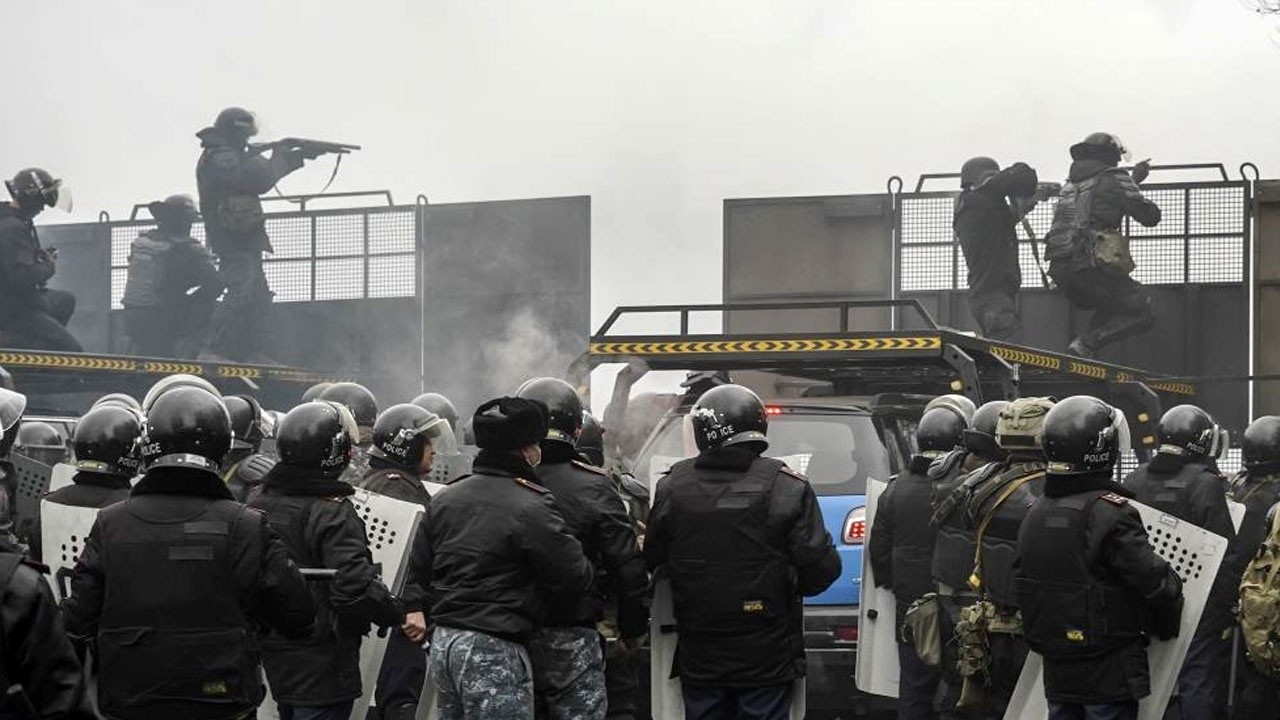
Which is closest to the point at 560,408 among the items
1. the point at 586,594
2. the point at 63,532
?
the point at 586,594

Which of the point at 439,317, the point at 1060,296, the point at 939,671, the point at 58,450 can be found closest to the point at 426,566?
the point at 939,671

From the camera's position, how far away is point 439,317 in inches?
679

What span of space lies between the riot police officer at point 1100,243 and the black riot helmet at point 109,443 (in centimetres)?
806

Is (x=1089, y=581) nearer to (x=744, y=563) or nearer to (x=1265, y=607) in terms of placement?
(x=1265, y=607)

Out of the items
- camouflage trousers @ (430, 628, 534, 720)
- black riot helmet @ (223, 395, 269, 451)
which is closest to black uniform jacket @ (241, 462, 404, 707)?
camouflage trousers @ (430, 628, 534, 720)

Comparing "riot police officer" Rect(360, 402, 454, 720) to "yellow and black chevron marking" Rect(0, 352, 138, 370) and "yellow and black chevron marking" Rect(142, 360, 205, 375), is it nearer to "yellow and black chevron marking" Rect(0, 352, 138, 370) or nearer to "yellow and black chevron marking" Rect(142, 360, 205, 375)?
"yellow and black chevron marking" Rect(0, 352, 138, 370)

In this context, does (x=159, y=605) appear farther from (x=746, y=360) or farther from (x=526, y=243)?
(x=526, y=243)

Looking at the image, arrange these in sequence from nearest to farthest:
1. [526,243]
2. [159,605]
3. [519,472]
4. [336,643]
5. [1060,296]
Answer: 1. [159,605]
2. [519,472]
3. [336,643]
4. [1060,296]
5. [526,243]

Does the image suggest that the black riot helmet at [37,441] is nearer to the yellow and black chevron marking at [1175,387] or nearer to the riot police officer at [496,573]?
the riot police officer at [496,573]

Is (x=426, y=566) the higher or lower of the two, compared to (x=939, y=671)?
higher

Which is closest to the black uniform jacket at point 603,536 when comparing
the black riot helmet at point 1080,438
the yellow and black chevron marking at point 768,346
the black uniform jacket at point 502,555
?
the black uniform jacket at point 502,555

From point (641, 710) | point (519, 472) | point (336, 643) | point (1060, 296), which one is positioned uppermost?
point (1060, 296)

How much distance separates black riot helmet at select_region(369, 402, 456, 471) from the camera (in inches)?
368

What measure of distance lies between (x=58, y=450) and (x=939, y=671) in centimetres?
602
